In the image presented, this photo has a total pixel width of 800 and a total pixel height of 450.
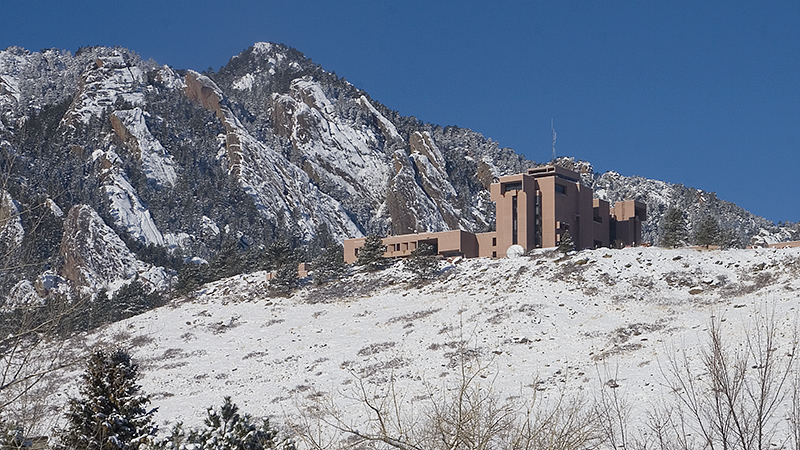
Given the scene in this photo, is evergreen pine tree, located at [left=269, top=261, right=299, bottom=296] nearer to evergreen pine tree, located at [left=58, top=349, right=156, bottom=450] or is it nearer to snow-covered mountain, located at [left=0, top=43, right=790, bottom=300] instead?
evergreen pine tree, located at [left=58, top=349, right=156, bottom=450]

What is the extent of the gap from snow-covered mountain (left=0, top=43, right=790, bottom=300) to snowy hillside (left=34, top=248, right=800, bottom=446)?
7413cm

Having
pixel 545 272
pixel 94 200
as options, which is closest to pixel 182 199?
pixel 94 200

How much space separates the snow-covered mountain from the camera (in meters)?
147

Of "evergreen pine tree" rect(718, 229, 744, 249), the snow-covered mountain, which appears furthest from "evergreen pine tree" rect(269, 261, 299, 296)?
the snow-covered mountain

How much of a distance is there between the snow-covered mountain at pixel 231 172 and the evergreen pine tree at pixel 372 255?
64.0 m

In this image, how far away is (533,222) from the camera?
72812 mm

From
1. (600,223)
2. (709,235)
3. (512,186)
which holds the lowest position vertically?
(709,235)

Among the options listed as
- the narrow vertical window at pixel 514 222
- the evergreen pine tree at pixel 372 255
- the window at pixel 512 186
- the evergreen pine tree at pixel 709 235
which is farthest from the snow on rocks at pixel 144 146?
the evergreen pine tree at pixel 709 235

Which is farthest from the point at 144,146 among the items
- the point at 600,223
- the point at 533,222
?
the point at 533,222

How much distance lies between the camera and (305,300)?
6219cm

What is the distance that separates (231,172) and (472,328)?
135018 millimetres

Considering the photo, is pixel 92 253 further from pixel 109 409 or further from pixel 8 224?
pixel 8 224

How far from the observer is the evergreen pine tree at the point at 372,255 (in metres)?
70.4

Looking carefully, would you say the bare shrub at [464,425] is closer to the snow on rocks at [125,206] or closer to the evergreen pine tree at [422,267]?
the evergreen pine tree at [422,267]
